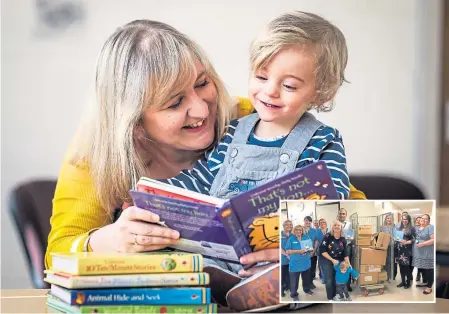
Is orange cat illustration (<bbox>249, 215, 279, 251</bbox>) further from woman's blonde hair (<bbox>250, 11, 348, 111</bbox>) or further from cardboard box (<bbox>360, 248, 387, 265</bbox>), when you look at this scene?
woman's blonde hair (<bbox>250, 11, 348, 111</bbox>)

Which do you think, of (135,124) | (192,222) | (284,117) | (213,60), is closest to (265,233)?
(192,222)

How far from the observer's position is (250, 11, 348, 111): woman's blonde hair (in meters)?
2.12

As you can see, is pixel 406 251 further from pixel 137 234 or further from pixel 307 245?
pixel 137 234

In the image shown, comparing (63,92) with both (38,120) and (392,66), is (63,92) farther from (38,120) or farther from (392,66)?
(392,66)

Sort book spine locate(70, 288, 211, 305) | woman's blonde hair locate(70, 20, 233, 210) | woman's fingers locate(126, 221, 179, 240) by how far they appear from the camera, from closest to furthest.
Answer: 1. book spine locate(70, 288, 211, 305)
2. woman's fingers locate(126, 221, 179, 240)
3. woman's blonde hair locate(70, 20, 233, 210)

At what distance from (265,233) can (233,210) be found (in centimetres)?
11

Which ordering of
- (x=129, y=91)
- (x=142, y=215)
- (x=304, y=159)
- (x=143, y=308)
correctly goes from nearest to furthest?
(x=143, y=308)
(x=142, y=215)
(x=304, y=159)
(x=129, y=91)

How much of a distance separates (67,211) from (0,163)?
13.0 inches

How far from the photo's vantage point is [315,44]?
2.13m

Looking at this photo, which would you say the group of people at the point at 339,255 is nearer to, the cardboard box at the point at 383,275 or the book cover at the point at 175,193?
the cardboard box at the point at 383,275

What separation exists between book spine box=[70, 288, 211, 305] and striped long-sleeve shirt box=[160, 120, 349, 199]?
497 millimetres

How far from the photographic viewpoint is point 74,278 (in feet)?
5.51

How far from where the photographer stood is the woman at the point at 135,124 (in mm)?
2174

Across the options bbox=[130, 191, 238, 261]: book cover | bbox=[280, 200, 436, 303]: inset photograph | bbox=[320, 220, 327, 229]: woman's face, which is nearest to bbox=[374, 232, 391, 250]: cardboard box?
bbox=[280, 200, 436, 303]: inset photograph
